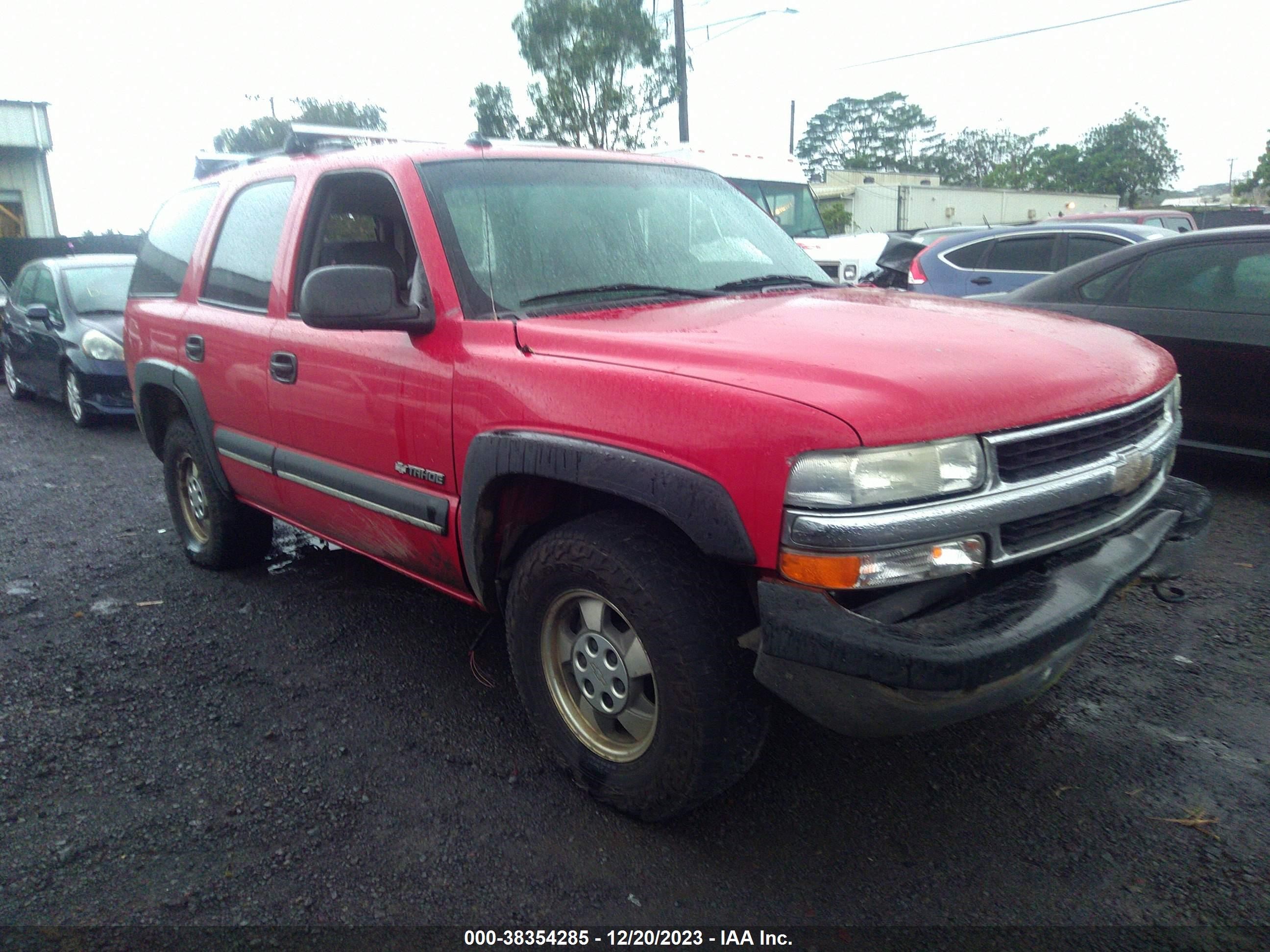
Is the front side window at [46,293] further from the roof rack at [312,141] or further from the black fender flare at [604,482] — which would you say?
the black fender flare at [604,482]

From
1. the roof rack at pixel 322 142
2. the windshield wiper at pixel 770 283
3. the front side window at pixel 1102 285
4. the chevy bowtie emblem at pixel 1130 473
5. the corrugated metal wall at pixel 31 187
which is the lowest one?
the chevy bowtie emblem at pixel 1130 473

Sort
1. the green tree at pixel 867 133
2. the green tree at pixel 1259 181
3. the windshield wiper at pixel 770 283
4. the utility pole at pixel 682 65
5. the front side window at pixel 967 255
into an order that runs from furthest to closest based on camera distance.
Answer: the green tree at pixel 867 133 < the green tree at pixel 1259 181 < the utility pole at pixel 682 65 < the front side window at pixel 967 255 < the windshield wiper at pixel 770 283

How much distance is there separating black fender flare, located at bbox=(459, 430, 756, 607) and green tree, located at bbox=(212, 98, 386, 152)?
40696mm

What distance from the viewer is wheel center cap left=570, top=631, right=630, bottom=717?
2678mm

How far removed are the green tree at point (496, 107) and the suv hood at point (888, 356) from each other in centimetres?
2223

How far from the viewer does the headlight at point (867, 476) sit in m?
2.14

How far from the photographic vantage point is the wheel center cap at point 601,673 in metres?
2.68

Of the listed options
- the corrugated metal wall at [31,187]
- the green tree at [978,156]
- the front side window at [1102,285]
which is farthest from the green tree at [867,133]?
the front side window at [1102,285]

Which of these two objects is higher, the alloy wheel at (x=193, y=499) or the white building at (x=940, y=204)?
the white building at (x=940, y=204)

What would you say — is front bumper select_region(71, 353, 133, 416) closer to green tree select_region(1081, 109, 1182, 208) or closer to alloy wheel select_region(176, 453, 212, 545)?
alloy wheel select_region(176, 453, 212, 545)

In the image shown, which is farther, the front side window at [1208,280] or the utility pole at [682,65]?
the utility pole at [682,65]

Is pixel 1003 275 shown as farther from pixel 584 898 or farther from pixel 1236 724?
pixel 584 898

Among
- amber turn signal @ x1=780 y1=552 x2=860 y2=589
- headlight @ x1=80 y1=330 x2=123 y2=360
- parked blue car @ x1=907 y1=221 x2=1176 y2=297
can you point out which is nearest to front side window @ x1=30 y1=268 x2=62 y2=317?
headlight @ x1=80 y1=330 x2=123 y2=360

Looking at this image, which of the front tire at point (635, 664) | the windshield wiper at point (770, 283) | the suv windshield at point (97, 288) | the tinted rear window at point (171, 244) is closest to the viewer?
the front tire at point (635, 664)
